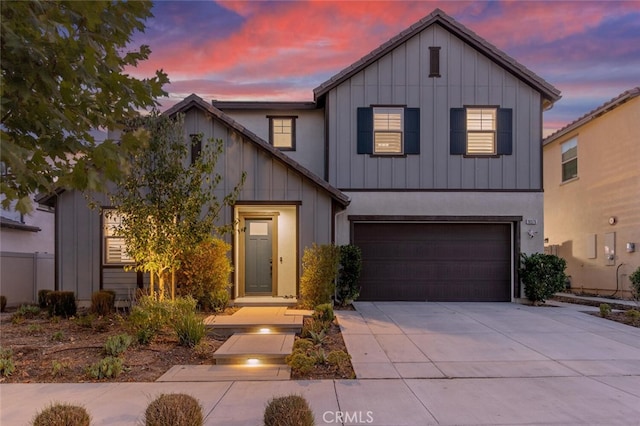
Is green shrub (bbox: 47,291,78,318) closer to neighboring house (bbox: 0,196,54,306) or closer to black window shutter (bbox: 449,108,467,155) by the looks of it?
neighboring house (bbox: 0,196,54,306)

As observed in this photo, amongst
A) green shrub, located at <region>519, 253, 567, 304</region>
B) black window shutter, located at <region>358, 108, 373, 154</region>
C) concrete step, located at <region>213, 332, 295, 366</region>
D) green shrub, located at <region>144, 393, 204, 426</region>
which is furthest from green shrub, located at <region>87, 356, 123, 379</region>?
green shrub, located at <region>519, 253, 567, 304</region>

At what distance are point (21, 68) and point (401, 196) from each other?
10.7 m

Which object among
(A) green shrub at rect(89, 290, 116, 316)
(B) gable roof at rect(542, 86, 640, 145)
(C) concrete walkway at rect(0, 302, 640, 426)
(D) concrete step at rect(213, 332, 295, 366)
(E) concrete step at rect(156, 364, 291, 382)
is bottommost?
(E) concrete step at rect(156, 364, 291, 382)

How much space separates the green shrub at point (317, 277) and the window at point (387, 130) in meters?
3.75

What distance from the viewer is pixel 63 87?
320 cm

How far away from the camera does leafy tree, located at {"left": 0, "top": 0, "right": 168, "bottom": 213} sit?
297cm

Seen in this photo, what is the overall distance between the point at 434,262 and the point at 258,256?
4.91 m

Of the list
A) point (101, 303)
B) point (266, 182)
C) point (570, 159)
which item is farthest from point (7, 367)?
point (570, 159)

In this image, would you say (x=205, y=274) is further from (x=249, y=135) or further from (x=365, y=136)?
(x=365, y=136)

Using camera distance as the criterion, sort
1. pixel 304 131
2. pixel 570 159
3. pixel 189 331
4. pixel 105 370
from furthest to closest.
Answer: pixel 570 159
pixel 304 131
pixel 189 331
pixel 105 370

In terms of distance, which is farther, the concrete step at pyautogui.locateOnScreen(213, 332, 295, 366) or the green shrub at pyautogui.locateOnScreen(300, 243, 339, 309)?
the green shrub at pyautogui.locateOnScreen(300, 243, 339, 309)

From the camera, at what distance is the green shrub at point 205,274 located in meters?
10.1

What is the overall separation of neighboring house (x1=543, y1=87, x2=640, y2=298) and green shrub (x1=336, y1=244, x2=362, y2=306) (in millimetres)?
8821

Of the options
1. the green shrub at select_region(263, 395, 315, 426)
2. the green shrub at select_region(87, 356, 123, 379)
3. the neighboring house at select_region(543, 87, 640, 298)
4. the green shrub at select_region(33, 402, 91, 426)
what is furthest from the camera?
the neighboring house at select_region(543, 87, 640, 298)
